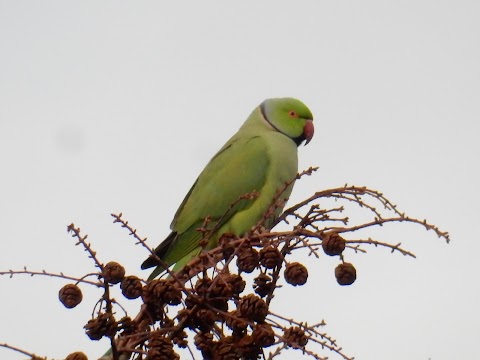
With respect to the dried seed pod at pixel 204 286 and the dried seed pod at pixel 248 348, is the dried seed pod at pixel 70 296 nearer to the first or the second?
the dried seed pod at pixel 204 286

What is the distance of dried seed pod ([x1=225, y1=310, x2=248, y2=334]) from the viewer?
1.82 meters

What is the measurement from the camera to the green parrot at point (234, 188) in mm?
4059

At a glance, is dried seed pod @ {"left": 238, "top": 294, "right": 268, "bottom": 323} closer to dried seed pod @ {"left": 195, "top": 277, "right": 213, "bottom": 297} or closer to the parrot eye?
dried seed pod @ {"left": 195, "top": 277, "right": 213, "bottom": 297}

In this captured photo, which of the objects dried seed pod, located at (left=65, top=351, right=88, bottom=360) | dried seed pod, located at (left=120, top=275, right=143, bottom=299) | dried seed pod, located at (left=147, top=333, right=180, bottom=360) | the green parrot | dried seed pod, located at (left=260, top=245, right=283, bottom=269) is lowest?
dried seed pod, located at (left=147, top=333, right=180, bottom=360)

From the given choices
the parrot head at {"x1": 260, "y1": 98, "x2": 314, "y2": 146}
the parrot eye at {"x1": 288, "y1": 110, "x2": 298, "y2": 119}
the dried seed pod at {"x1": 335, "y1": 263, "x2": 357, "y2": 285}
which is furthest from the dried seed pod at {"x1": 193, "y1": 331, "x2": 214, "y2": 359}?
Result: the parrot eye at {"x1": 288, "y1": 110, "x2": 298, "y2": 119}

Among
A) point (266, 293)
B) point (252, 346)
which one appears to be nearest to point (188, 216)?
point (266, 293)

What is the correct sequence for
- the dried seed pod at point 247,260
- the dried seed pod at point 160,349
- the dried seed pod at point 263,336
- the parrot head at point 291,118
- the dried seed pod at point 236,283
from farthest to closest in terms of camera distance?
the parrot head at point 291,118
the dried seed pod at point 247,260
the dried seed pod at point 236,283
the dried seed pod at point 263,336
the dried seed pod at point 160,349

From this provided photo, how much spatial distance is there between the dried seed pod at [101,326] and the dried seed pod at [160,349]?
4.1 inches

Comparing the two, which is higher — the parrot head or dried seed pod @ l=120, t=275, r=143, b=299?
the parrot head

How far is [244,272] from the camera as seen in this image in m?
2.02

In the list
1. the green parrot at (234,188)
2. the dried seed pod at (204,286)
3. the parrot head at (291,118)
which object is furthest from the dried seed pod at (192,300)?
the parrot head at (291,118)

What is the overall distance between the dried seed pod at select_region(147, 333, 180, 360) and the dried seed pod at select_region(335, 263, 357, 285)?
53 cm

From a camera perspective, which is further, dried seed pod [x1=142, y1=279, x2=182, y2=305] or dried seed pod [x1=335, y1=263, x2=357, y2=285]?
dried seed pod [x1=335, y1=263, x2=357, y2=285]

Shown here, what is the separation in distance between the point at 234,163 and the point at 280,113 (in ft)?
2.41
